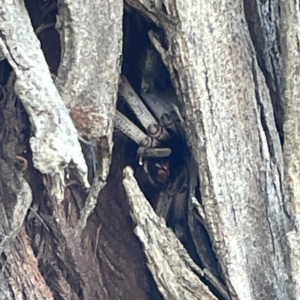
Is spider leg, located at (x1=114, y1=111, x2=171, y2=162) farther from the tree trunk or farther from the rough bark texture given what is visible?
the rough bark texture

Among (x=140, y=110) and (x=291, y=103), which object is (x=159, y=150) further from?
(x=291, y=103)

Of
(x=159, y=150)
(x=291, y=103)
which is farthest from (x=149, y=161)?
(x=291, y=103)

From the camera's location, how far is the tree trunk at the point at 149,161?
779mm

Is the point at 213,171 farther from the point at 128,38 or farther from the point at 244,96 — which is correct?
the point at 128,38

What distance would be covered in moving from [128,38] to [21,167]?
7.8 inches

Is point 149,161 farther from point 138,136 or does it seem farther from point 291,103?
point 291,103

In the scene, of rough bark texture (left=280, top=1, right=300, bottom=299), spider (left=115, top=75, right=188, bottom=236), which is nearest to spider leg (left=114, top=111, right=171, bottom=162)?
spider (left=115, top=75, right=188, bottom=236)

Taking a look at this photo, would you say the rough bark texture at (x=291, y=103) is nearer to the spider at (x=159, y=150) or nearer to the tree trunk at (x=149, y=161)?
the tree trunk at (x=149, y=161)

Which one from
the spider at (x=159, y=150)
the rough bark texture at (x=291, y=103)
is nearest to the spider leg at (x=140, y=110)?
the spider at (x=159, y=150)

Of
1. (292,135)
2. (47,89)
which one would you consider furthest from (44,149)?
(292,135)

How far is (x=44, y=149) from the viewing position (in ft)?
2.25

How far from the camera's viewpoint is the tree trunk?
2.56 feet

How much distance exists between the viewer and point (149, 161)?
88 cm

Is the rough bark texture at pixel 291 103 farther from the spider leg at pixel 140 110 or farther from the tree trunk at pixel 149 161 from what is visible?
the spider leg at pixel 140 110
